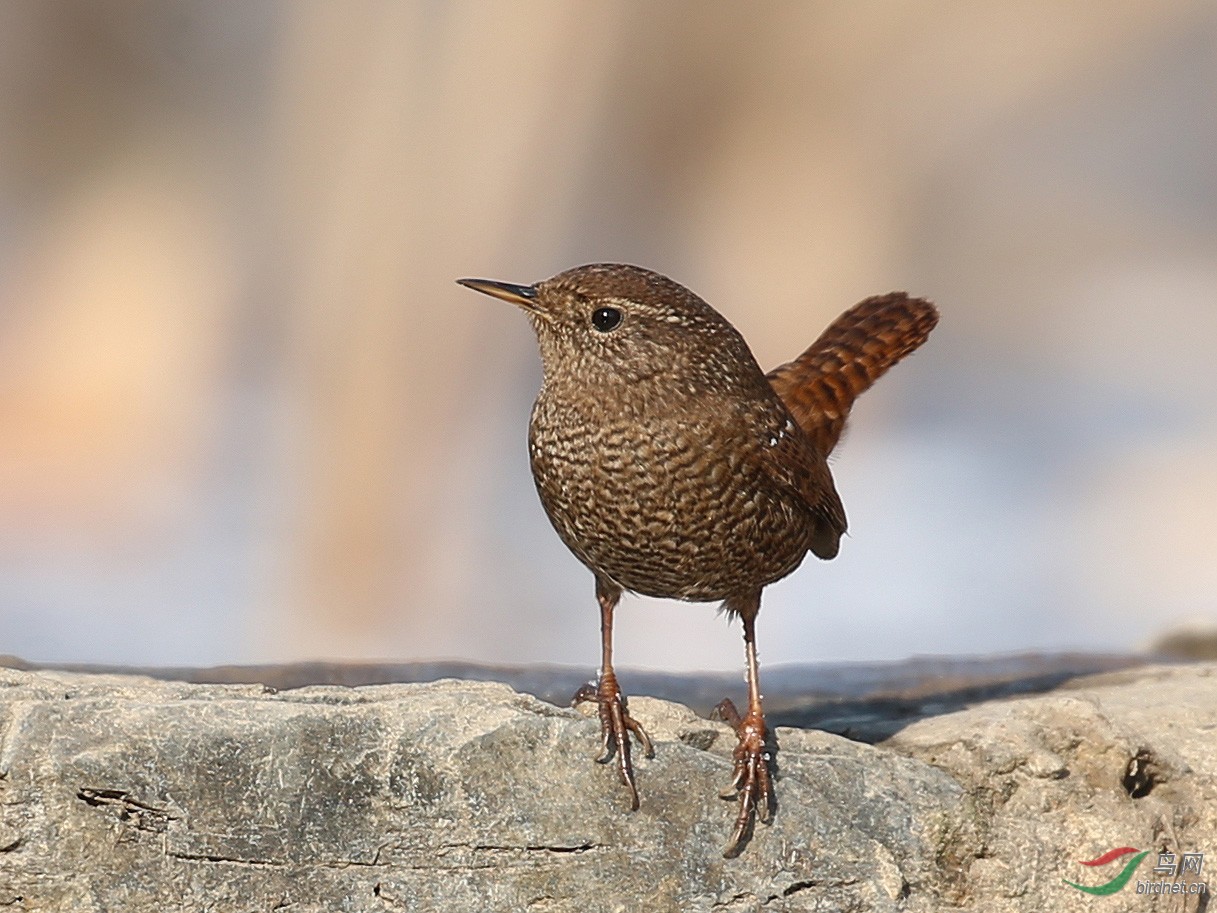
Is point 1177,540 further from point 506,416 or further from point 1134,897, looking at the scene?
point 1134,897

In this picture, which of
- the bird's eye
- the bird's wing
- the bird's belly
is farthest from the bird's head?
the bird's wing

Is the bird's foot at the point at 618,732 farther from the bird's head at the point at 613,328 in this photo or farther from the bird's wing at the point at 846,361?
the bird's wing at the point at 846,361

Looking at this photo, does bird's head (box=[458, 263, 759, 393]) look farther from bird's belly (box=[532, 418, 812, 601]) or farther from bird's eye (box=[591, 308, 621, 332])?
bird's belly (box=[532, 418, 812, 601])

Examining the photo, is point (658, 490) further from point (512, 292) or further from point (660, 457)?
point (512, 292)

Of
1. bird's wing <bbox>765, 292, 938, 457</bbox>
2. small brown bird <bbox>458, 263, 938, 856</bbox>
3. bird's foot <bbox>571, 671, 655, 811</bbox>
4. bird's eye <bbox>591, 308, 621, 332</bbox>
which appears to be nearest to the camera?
bird's foot <bbox>571, 671, 655, 811</bbox>

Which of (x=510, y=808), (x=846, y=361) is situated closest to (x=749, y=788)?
(x=510, y=808)

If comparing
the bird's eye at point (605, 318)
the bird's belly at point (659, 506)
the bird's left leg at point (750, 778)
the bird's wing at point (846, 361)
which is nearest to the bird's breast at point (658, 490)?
the bird's belly at point (659, 506)

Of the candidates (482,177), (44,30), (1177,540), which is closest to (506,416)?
(482,177)
